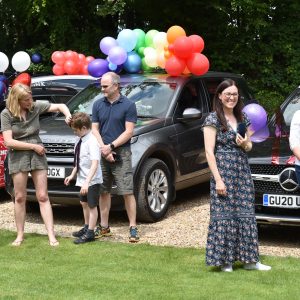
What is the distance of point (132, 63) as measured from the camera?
35.4 ft

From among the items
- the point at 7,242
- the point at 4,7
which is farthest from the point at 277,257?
the point at 4,7

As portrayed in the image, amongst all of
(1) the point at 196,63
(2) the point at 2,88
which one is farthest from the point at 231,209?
(2) the point at 2,88

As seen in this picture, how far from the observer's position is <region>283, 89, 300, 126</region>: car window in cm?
888

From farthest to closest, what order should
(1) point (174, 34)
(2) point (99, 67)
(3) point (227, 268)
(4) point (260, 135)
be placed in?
(2) point (99, 67)
(1) point (174, 34)
(4) point (260, 135)
(3) point (227, 268)

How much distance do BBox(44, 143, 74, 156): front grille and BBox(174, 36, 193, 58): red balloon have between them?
7.02 feet

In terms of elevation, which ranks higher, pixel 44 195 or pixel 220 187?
pixel 220 187

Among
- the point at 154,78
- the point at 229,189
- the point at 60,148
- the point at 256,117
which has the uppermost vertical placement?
the point at 154,78

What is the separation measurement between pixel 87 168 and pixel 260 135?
1.98 meters

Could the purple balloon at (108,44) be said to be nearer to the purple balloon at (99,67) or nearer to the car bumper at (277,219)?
the purple balloon at (99,67)

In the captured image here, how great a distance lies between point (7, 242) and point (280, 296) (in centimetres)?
339

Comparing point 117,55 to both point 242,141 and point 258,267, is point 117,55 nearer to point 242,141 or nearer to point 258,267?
point 242,141

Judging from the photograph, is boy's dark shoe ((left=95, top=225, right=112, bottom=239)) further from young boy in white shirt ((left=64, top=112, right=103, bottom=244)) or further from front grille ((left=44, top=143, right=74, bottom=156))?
front grille ((left=44, top=143, right=74, bottom=156))

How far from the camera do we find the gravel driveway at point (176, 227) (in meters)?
7.92


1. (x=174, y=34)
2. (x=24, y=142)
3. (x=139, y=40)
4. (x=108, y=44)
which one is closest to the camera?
(x=24, y=142)
